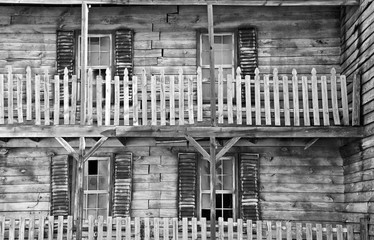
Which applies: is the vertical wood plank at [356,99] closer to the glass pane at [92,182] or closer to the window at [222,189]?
the window at [222,189]

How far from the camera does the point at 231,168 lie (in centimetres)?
1461

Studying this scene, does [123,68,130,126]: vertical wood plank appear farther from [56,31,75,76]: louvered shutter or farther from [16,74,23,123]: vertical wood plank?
[16,74,23,123]: vertical wood plank

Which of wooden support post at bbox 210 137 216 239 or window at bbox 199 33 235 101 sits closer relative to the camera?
wooden support post at bbox 210 137 216 239

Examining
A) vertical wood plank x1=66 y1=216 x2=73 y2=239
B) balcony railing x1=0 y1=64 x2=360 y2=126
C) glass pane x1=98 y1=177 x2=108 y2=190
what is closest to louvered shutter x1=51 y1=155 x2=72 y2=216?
glass pane x1=98 y1=177 x2=108 y2=190

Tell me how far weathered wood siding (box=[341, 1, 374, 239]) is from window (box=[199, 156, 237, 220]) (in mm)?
2852

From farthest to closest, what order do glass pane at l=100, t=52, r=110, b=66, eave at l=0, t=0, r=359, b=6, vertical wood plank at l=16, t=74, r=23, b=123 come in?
glass pane at l=100, t=52, r=110, b=66
eave at l=0, t=0, r=359, b=6
vertical wood plank at l=16, t=74, r=23, b=123

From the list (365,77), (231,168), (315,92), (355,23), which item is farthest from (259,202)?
(355,23)

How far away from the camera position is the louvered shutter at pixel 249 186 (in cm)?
1403

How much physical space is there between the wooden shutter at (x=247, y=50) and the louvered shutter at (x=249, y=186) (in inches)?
87.0

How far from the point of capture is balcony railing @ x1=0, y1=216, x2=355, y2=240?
41.5 feet

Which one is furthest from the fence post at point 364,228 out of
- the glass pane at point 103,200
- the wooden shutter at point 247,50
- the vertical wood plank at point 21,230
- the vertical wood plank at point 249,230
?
the vertical wood plank at point 21,230

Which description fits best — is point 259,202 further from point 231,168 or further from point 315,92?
point 315,92

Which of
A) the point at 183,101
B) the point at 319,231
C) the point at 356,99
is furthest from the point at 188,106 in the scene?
the point at 319,231

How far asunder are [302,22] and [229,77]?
3.11 metres
